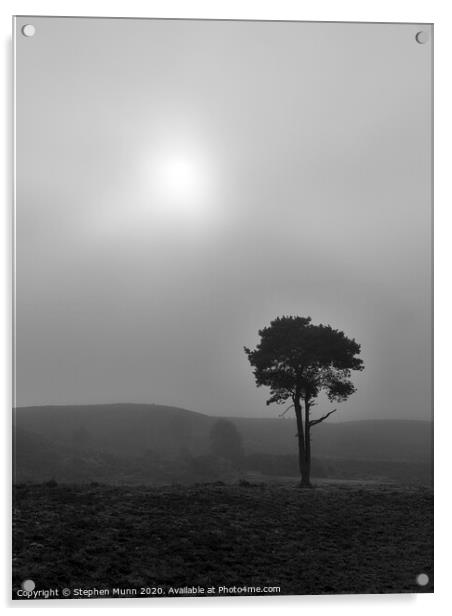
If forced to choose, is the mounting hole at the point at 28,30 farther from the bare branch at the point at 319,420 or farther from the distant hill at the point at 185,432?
the bare branch at the point at 319,420

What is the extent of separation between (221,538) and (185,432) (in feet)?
2.39

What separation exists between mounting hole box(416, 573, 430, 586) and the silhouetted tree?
1.43m

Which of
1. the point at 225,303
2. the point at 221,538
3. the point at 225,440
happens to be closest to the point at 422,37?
the point at 225,303

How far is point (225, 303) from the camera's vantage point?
3848 millimetres

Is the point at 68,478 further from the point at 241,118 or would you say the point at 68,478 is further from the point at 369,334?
the point at 241,118

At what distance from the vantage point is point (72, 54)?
3.86m

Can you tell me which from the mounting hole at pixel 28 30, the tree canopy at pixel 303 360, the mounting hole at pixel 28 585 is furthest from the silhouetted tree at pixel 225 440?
the mounting hole at pixel 28 30

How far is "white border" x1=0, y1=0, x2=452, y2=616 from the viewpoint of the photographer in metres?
3.69

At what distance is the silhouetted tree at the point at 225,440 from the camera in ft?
12.3

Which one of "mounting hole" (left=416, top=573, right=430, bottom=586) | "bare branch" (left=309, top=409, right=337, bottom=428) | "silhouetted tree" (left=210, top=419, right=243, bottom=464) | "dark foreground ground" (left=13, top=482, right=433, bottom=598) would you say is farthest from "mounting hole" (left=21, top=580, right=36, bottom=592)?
"mounting hole" (left=416, top=573, right=430, bottom=586)

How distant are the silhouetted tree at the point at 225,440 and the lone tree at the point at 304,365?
0.32 metres

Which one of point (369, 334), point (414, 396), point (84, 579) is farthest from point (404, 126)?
point (84, 579)

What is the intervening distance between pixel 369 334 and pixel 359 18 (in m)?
2.24

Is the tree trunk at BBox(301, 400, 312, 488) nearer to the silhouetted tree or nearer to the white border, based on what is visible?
the silhouetted tree
